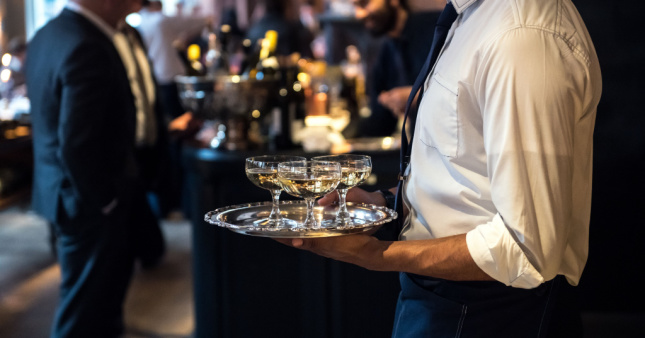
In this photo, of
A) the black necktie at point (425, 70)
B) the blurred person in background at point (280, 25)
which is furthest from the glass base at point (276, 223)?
the blurred person in background at point (280, 25)

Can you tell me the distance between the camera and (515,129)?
41.6 inches

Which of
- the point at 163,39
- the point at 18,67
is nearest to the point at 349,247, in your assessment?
the point at 163,39

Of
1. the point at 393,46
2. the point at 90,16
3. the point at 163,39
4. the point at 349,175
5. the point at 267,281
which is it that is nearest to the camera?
the point at 349,175

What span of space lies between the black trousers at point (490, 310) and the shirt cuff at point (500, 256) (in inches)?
6.7

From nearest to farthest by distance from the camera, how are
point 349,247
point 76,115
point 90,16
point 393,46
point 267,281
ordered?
point 349,247
point 267,281
point 76,115
point 90,16
point 393,46

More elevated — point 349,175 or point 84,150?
point 349,175

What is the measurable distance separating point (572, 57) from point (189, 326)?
2.84 metres

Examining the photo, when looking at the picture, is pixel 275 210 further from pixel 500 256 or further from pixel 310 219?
pixel 500 256

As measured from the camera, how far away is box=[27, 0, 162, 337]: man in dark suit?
9.02ft

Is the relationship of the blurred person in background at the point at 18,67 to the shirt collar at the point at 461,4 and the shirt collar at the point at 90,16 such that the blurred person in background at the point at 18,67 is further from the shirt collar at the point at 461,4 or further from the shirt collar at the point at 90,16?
the shirt collar at the point at 461,4

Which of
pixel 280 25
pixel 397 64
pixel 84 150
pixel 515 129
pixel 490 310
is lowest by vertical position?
pixel 490 310

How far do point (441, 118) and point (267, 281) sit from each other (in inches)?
60.2

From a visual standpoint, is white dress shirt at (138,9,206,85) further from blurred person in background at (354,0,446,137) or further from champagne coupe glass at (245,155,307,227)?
champagne coupe glass at (245,155,307,227)

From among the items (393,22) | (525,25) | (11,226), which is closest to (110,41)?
(393,22)
